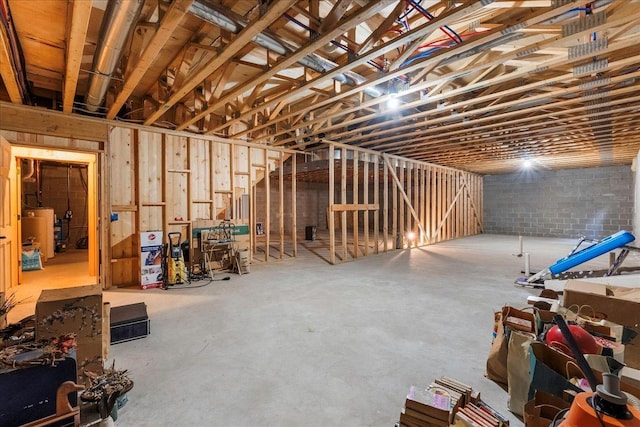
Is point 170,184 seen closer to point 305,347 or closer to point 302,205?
point 305,347

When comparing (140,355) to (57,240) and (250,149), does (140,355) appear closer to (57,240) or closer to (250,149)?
(250,149)

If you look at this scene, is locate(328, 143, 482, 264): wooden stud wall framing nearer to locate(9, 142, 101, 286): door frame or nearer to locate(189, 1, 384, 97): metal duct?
locate(189, 1, 384, 97): metal duct

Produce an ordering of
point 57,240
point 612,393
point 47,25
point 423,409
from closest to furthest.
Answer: point 612,393 → point 423,409 → point 47,25 → point 57,240

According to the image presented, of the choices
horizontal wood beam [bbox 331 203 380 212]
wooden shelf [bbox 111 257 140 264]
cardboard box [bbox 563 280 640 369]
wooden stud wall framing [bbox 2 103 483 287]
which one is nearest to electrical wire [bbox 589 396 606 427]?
cardboard box [bbox 563 280 640 369]

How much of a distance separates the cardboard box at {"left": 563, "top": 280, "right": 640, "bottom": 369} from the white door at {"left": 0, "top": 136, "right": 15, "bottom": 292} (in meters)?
6.52

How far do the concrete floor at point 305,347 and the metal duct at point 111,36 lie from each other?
8.81ft

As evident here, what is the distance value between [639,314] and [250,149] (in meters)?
6.10

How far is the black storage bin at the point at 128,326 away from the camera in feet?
8.89

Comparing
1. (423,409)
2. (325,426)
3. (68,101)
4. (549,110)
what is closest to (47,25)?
(68,101)

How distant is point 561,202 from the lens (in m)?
11.0

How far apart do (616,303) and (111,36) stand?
484 cm

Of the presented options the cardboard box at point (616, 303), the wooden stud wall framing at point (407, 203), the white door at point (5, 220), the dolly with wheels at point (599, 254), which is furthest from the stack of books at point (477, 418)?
the white door at point (5, 220)

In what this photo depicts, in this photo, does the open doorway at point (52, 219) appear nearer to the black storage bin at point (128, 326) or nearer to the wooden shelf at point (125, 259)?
the wooden shelf at point (125, 259)

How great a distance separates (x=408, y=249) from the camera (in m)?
8.41
